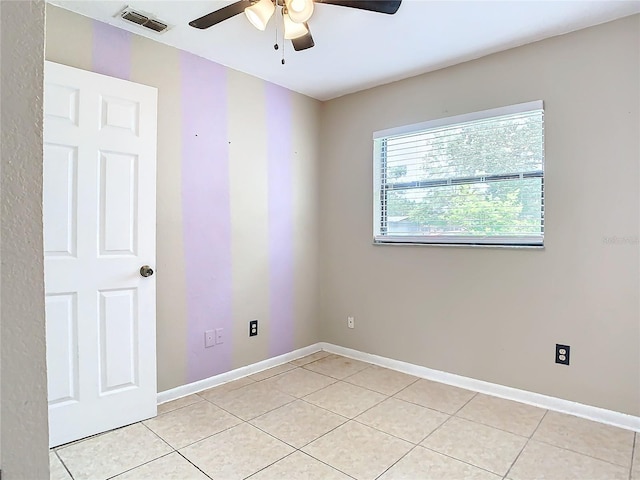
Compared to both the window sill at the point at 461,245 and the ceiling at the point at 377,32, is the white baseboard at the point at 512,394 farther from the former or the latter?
the ceiling at the point at 377,32

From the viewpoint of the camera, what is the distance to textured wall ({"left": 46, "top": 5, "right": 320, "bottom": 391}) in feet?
8.47

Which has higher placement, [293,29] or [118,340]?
[293,29]

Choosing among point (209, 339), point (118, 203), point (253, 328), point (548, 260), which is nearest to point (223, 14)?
point (118, 203)

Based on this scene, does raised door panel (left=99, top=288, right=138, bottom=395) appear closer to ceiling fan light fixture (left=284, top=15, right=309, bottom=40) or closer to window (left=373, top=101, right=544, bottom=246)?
ceiling fan light fixture (left=284, top=15, right=309, bottom=40)

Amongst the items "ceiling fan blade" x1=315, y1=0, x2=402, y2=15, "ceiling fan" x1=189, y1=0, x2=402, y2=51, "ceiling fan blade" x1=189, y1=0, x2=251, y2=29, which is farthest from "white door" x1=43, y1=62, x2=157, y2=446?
"ceiling fan blade" x1=315, y1=0, x2=402, y2=15

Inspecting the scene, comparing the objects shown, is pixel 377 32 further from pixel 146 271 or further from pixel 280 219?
pixel 146 271

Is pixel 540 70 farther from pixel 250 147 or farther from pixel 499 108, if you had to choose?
pixel 250 147

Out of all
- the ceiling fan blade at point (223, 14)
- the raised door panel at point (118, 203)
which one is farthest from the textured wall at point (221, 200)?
the ceiling fan blade at point (223, 14)

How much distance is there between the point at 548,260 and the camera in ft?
8.37

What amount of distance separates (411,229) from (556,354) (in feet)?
4.39

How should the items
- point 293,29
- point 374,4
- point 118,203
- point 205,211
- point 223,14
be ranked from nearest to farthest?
point 374,4, point 223,14, point 293,29, point 118,203, point 205,211

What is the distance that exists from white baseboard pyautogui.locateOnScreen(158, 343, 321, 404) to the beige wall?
25.4 inches

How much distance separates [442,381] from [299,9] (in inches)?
106

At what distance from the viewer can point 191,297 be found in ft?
9.18
